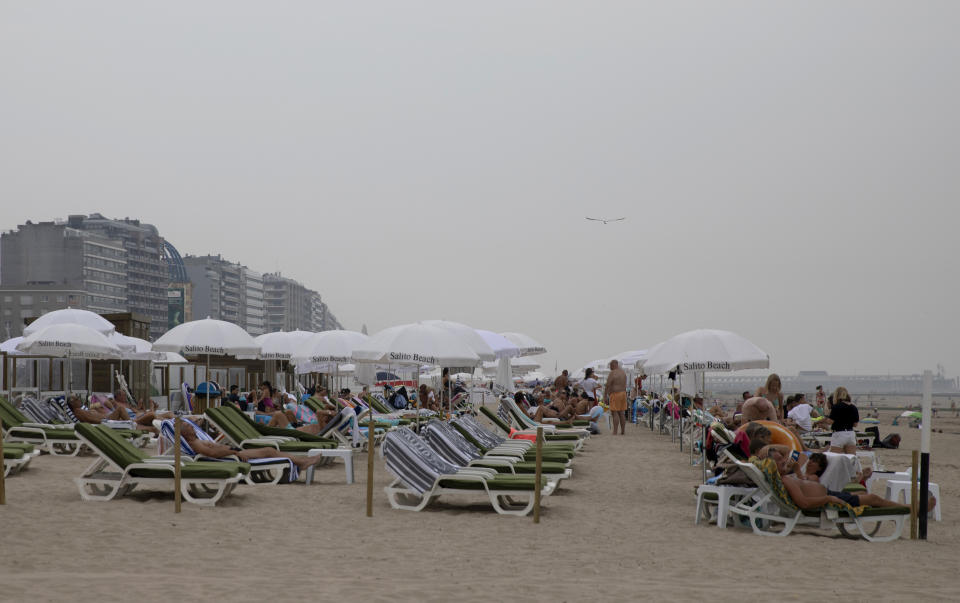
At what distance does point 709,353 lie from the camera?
12.6 m

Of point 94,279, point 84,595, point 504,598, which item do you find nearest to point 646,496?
point 504,598

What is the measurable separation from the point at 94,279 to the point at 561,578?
127918 mm

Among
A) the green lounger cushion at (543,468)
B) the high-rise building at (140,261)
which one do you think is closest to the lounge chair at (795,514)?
the green lounger cushion at (543,468)

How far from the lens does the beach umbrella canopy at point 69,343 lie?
1677 cm

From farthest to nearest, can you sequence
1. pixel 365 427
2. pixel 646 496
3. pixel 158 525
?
pixel 365 427
pixel 646 496
pixel 158 525

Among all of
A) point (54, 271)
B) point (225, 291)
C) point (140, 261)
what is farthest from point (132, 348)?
point (225, 291)

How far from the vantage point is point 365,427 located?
50.4ft

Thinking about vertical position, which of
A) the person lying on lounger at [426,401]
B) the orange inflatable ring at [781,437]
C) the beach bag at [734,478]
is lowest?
the person lying on lounger at [426,401]

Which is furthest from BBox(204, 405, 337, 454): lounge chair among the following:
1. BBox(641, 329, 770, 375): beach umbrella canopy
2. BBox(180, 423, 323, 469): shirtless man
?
BBox(641, 329, 770, 375): beach umbrella canopy

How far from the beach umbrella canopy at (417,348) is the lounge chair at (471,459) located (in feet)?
9.03

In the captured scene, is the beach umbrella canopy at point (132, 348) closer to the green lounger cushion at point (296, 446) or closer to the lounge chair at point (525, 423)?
the lounge chair at point (525, 423)

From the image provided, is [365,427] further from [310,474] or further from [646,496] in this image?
[646,496]

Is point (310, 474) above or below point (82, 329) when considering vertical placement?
below

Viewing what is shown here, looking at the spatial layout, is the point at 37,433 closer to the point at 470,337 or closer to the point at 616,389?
the point at 470,337
